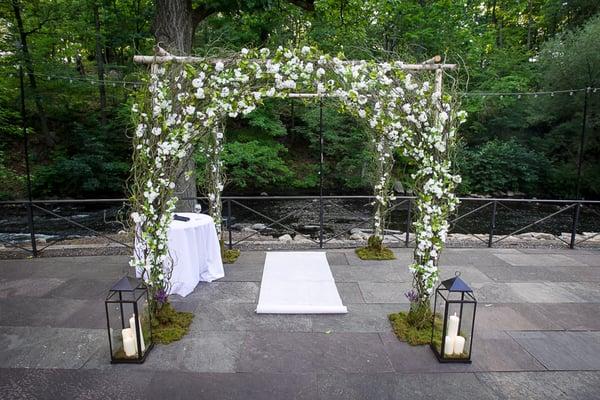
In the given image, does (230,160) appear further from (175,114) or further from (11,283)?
(175,114)

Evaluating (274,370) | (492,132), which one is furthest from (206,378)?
(492,132)

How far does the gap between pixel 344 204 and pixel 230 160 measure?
392cm

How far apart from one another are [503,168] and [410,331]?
41.6ft

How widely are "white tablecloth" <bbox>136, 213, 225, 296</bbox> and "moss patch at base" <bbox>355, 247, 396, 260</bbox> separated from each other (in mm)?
1971

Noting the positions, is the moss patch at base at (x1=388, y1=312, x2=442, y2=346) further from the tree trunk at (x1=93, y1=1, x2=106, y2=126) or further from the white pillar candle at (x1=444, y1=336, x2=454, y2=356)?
Result: the tree trunk at (x1=93, y1=1, x2=106, y2=126)

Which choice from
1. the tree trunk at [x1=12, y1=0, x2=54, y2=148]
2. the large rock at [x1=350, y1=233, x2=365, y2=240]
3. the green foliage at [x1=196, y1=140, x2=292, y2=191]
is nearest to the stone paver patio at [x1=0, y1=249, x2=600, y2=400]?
the large rock at [x1=350, y1=233, x2=365, y2=240]

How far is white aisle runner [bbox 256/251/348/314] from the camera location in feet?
11.4

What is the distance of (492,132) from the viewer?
48.0ft

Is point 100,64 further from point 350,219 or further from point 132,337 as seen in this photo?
point 132,337

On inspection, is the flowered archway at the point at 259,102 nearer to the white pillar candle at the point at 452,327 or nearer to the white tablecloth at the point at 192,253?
the white pillar candle at the point at 452,327

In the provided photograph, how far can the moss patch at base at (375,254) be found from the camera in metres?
5.04

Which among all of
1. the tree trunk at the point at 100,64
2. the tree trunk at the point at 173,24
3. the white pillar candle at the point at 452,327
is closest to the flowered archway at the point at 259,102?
the white pillar candle at the point at 452,327

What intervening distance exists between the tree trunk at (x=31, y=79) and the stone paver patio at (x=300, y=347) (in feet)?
29.6

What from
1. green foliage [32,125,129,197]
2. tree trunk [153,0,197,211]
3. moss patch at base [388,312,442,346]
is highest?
tree trunk [153,0,197,211]
